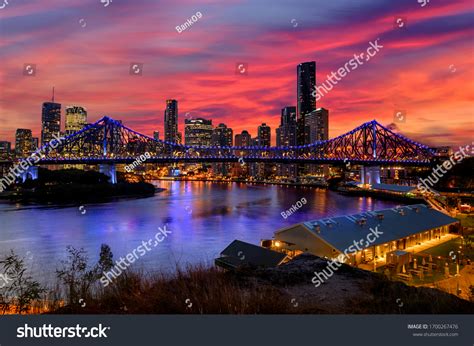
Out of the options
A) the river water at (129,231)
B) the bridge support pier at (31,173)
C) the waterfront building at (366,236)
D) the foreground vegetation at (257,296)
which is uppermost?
the bridge support pier at (31,173)

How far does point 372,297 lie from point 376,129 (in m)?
84.5

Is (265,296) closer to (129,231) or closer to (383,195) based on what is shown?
(129,231)

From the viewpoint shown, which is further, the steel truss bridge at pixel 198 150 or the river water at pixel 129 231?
the steel truss bridge at pixel 198 150

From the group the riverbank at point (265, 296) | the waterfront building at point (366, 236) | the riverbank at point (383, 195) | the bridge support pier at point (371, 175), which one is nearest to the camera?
the riverbank at point (265, 296)

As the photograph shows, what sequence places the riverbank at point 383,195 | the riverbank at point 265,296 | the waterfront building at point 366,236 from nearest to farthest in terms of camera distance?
the riverbank at point 265,296, the waterfront building at point 366,236, the riverbank at point 383,195

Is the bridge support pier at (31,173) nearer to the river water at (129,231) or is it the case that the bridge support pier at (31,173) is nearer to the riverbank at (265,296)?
the river water at (129,231)

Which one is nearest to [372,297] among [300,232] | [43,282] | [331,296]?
[331,296]

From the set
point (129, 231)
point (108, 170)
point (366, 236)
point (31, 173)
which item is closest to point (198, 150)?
point (108, 170)

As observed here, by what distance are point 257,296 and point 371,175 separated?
72.4 metres

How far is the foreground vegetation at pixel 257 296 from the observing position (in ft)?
14.7

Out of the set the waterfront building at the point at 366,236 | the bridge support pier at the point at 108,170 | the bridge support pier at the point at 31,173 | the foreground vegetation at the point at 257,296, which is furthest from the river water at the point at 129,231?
the bridge support pier at the point at 108,170

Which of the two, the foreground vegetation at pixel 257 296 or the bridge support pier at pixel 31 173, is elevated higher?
the bridge support pier at pixel 31 173

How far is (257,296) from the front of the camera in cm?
467

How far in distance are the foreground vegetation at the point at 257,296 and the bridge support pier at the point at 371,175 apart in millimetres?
68147
